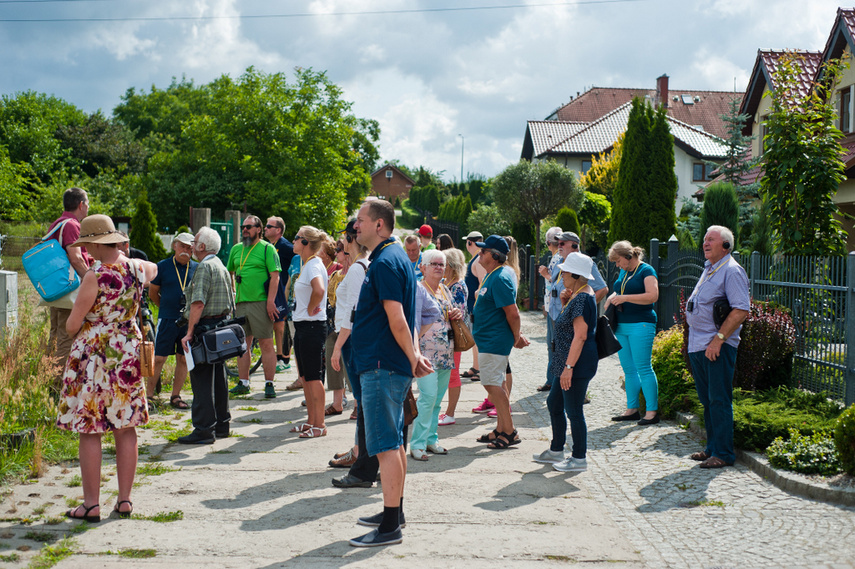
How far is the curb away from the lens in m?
5.24

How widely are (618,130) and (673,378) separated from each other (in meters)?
52.3

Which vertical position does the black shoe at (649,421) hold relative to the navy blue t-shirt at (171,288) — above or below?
below

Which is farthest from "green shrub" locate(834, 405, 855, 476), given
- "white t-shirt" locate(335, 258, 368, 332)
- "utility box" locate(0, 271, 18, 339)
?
"utility box" locate(0, 271, 18, 339)

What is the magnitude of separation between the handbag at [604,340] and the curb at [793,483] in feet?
4.78

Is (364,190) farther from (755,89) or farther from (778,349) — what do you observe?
(778,349)

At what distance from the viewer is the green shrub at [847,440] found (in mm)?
5414

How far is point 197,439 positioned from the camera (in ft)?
22.6

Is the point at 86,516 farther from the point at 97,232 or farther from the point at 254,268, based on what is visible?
the point at 254,268

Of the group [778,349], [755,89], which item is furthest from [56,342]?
[755,89]

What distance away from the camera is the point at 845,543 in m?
4.46

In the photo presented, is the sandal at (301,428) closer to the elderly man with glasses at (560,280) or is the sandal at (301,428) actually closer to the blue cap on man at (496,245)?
the blue cap on man at (496,245)

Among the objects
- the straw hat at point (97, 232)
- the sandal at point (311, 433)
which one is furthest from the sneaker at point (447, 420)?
the straw hat at point (97, 232)

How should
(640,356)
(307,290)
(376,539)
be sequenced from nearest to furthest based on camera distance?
(376,539) < (307,290) < (640,356)

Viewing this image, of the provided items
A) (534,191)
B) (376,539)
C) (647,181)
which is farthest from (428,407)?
(534,191)
